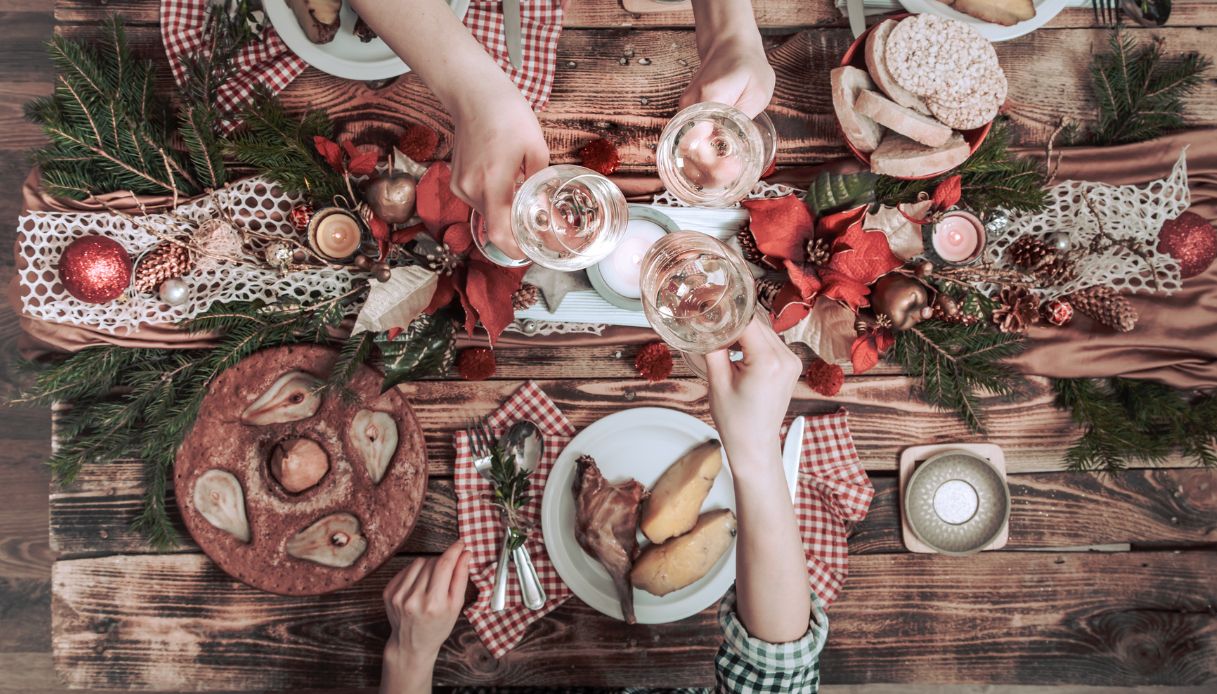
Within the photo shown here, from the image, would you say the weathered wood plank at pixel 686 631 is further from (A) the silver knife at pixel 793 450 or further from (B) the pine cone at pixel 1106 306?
(B) the pine cone at pixel 1106 306

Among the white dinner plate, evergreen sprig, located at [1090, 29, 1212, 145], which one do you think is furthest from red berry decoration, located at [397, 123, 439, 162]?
evergreen sprig, located at [1090, 29, 1212, 145]

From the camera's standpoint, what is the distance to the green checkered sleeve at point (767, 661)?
1.12m

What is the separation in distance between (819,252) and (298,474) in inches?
41.5

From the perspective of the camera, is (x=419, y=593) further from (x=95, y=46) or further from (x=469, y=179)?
(x=95, y=46)

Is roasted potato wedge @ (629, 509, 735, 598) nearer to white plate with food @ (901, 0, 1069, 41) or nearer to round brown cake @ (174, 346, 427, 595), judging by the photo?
round brown cake @ (174, 346, 427, 595)

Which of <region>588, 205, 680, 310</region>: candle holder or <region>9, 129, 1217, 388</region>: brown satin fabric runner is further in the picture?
<region>9, 129, 1217, 388</region>: brown satin fabric runner

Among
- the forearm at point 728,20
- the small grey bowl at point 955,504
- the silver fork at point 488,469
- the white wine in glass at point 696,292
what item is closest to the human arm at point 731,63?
the forearm at point 728,20

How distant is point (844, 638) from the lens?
1.43 metres

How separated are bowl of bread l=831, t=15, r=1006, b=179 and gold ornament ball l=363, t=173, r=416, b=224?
31.3 inches

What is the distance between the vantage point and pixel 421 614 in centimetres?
129

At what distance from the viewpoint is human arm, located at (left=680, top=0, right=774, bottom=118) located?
98 cm

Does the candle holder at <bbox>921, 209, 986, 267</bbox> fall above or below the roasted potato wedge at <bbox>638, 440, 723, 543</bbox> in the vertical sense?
above

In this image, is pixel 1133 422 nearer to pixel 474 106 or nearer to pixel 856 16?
pixel 856 16

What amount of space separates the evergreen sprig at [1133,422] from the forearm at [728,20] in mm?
988
